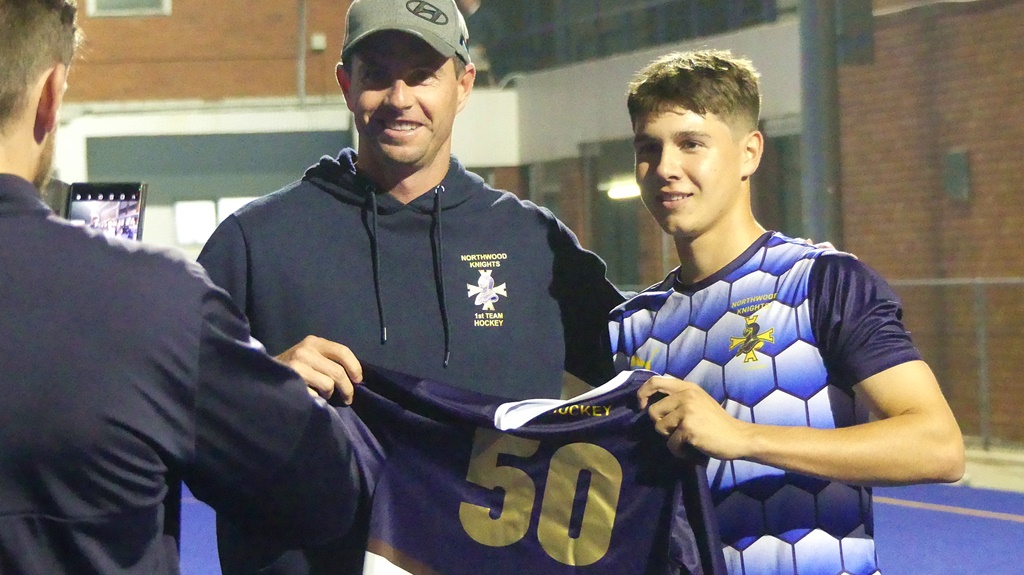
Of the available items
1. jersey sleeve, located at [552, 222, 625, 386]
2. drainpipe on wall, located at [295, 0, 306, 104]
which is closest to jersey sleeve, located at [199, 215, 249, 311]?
jersey sleeve, located at [552, 222, 625, 386]

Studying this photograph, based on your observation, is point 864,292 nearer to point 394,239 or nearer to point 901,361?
point 901,361

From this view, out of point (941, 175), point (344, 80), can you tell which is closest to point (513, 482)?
point (344, 80)

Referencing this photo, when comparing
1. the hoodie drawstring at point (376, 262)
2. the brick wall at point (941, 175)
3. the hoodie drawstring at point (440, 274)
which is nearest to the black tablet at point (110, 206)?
the hoodie drawstring at point (376, 262)

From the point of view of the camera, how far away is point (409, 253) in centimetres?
320

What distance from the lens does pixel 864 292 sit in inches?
105

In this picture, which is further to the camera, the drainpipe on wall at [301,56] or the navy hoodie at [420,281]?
the drainpipe on wall at [301,56]

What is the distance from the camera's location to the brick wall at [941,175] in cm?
1231

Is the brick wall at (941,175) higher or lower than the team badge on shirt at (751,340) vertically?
higher

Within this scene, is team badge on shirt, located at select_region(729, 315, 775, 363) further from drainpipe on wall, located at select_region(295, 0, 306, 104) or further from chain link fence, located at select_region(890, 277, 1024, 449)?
drainpipe on wall, located at select_region(295, 0, 306, 104)

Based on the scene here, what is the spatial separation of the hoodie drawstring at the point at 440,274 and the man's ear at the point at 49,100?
145 cm

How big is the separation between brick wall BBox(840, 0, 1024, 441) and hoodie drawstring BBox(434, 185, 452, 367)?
9.87 m

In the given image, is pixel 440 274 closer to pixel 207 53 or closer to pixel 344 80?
pixel 344 80

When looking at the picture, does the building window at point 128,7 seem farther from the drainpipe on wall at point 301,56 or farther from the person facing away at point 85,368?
the person facing away at point 85,368

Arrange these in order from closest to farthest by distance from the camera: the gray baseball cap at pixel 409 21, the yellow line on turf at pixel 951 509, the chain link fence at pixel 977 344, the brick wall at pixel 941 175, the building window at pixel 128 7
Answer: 1. the gray baseball cap at pixel 409 21
2. the yellow line on turf at pixel 951 509
3. the chain link fence at pixel 977 344
4. the brick wall at pixel 941 175
5. the building window at pixel 128 7
